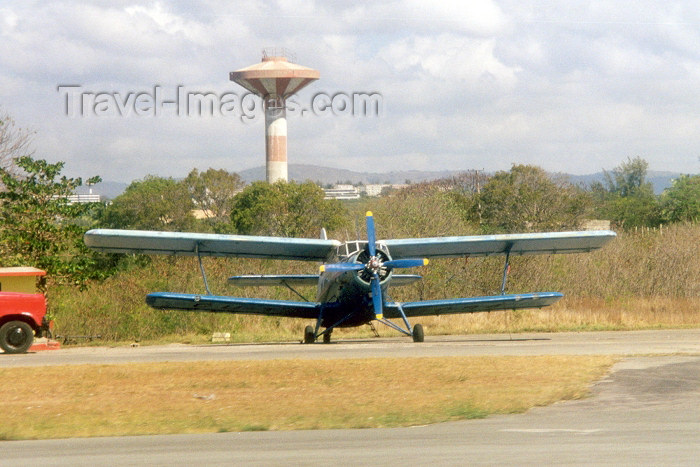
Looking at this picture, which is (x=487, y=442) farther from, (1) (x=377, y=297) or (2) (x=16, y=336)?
(2) (x=16, y=336)

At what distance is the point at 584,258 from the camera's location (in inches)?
1254

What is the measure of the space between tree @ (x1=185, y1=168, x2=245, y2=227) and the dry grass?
238 ft

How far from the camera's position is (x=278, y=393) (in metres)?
11.5

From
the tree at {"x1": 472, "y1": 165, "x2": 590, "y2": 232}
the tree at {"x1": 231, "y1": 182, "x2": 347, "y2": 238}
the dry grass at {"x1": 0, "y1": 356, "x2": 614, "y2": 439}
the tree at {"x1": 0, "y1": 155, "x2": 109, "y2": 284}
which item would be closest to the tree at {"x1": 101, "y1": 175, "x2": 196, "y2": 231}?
the tree at {"x1": 231, "y1": 182, "x2": 347, "y2": 238}

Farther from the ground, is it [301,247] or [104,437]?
[301,247]

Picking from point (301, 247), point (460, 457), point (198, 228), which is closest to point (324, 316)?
point (301, 247)

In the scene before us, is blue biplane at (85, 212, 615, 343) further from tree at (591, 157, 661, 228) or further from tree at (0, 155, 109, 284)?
tree at (591, 157, 661, 228)

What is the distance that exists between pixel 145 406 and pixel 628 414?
216 inches

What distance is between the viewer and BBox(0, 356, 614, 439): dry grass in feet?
30.7

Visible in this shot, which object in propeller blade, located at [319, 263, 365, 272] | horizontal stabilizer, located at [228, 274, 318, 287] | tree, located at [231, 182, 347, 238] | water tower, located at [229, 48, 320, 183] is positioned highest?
water tower, located at [229, 48, 320, 183]

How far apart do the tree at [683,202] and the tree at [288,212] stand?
994 inches

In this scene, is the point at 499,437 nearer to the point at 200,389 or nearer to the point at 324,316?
the point at 200,389

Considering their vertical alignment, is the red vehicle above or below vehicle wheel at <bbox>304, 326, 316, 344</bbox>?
A: above

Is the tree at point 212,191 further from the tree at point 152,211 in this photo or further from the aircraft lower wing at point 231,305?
the aircraft lower wing at point 231,305
